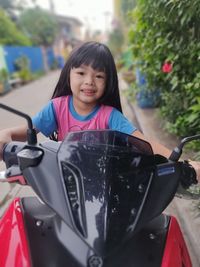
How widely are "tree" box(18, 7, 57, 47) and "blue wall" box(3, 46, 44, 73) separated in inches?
191

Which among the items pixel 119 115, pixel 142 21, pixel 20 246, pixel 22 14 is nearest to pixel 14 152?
pixel 20 246

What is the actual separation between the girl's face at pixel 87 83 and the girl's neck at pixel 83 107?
10cm

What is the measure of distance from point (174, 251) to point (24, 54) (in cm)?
2264

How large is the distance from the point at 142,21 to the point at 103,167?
382 cm

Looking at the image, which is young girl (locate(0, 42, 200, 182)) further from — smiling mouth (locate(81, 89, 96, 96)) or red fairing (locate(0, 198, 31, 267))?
red fairing (locate(0, 198, 31, 267))

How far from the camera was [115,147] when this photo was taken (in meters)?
1.26

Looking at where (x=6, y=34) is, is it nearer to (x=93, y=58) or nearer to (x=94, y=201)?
(x=93, y=58)

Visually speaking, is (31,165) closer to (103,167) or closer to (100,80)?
(103,167)

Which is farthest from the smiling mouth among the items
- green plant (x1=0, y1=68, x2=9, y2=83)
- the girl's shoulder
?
green plant (x1=0, y1=68, x2=9, y2=83)

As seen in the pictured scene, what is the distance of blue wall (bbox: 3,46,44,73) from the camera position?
19.2 m

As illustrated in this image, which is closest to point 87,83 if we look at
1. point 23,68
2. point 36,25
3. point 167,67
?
point 167,67

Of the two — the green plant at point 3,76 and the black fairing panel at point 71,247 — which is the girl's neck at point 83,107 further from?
the green plant at point 3,76

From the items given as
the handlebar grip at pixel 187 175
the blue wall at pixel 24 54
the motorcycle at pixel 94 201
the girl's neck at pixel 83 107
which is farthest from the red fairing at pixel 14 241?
the blue wall at pixel 24 54

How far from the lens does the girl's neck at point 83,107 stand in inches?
79.5
